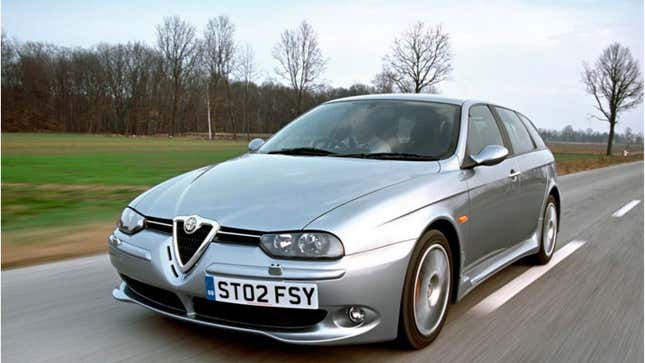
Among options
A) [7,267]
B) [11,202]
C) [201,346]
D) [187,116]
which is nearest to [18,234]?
[7,267]

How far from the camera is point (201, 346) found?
3.08 m

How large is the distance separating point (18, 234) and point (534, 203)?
208 inches

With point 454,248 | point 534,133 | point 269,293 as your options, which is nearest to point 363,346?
point 269,293

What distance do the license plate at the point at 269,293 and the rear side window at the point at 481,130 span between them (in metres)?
1.86

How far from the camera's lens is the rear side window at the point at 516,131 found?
5.06 m

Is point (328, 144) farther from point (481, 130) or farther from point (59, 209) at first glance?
point (59, 209)

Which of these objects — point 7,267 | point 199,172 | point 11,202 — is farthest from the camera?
point 11,202

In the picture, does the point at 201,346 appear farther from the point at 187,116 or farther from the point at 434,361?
the point at 187,116

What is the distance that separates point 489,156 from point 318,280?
1776 mm

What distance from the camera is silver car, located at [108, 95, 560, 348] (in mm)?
2766

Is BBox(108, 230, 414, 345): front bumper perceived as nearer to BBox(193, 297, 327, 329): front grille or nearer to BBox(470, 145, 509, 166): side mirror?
BBox(193, 297, 327, 329): front grille

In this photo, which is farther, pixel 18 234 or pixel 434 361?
pixel 18 234

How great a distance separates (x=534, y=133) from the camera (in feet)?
19.3

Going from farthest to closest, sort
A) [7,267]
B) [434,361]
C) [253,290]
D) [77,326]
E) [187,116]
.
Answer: [187,116] → [7,267] → [77,326] → [434,361] → [253,290]
